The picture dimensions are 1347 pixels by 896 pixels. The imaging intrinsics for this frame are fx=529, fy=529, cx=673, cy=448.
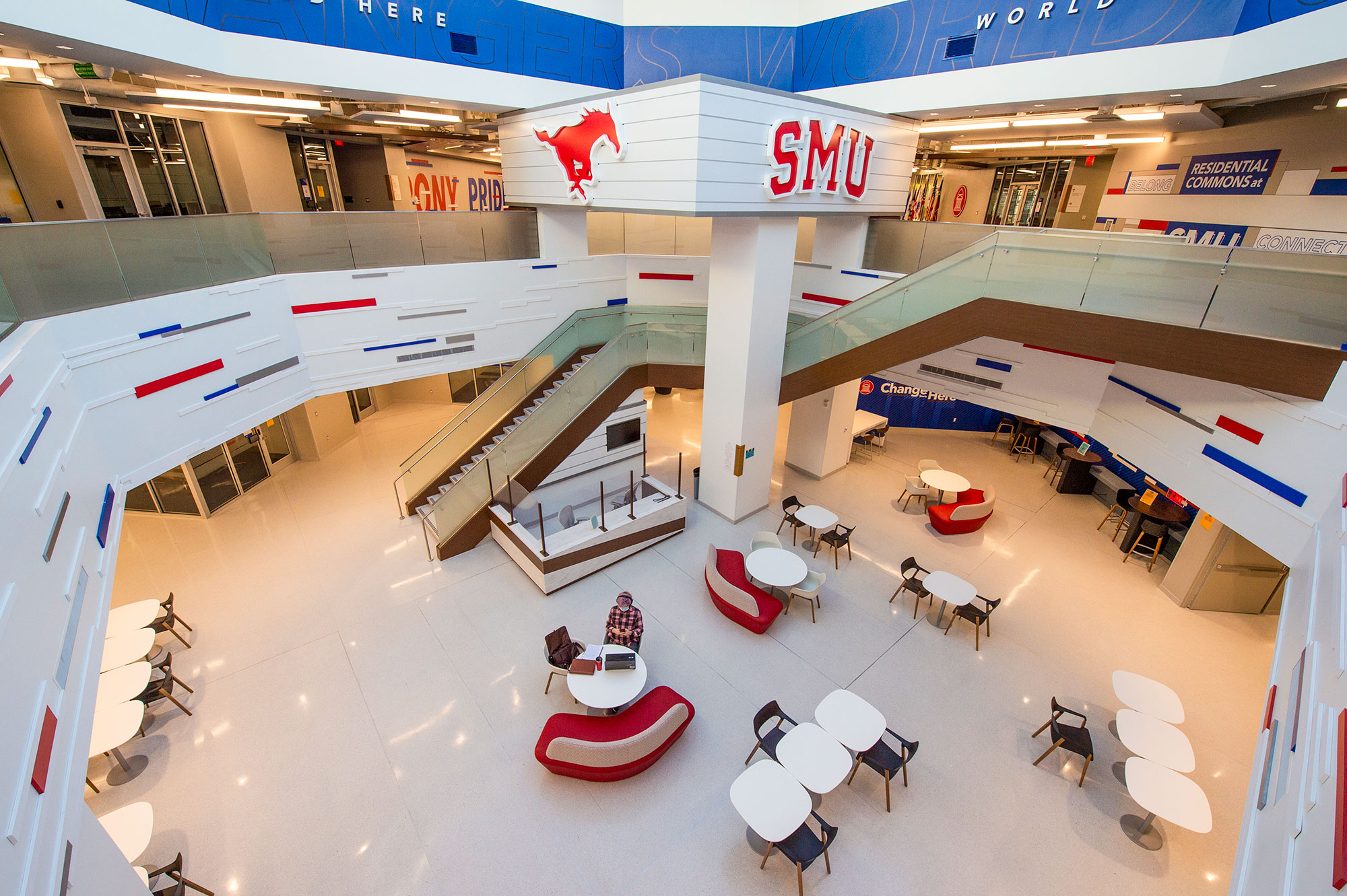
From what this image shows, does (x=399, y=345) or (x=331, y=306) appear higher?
(x=331, y=306)

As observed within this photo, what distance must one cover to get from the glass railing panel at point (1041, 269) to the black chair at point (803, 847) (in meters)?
6.08

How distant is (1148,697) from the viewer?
18.1 ft

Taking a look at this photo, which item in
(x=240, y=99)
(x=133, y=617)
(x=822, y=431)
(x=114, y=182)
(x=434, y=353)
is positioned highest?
(x=240, y=99)

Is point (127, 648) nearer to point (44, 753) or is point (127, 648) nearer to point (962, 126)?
point (44, 753)

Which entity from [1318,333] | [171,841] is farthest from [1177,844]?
[171,841]

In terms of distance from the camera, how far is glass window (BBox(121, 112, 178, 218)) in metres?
8.08

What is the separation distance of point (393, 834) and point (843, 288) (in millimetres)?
10209

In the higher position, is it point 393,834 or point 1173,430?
point 1173,430

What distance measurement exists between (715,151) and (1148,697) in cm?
772

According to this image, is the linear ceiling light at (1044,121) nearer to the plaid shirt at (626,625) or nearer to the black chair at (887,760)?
the black chair at (887,760)

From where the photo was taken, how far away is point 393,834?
4.83 metres

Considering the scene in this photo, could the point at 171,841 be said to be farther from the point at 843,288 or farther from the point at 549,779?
the point at 843,288

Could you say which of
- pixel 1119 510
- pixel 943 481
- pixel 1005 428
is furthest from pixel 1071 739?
pixel 1005 428

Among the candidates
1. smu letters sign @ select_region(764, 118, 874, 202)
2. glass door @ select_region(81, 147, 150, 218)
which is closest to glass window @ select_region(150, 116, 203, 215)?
glass door @ select_region(81, 147, 150, 218)
